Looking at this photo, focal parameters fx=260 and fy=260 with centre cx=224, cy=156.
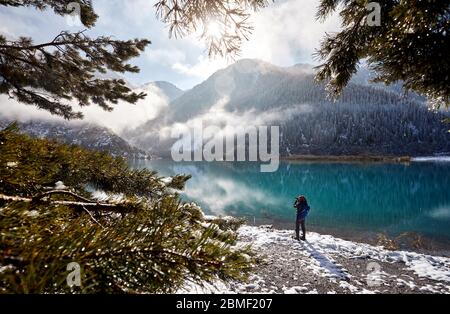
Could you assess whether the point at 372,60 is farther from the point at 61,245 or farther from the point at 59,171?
the point at 61,245

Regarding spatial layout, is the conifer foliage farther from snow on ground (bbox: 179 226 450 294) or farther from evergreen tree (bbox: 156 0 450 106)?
snow on ground (bbox: 179 226 450 294)

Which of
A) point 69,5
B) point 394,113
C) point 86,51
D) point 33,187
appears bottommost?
point 33,187

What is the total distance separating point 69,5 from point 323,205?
36465 mm

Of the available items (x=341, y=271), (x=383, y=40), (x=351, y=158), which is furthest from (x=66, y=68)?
(x=351, y=158)

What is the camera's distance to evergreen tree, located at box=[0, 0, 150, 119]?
Answer: 5.17 meters

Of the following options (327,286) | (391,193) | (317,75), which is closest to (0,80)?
(317,75)

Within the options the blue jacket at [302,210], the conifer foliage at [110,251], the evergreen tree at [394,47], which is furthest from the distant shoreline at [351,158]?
the conifer foliage at [110,251]

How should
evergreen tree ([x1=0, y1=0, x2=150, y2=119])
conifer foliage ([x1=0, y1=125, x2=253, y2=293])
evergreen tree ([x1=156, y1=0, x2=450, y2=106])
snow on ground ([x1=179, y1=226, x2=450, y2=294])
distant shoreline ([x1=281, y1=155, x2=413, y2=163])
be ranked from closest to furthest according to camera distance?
conifer foliage ([x1=0, y1=125, x2=253, y2=293]), evergreen tree ([x1=156, y1=0, x2=450, y2=106]), evergreen tree ([x1=0, y1=0, x2=150, y2=119]), snow on ground ([x1=179, y1=226, x2=450, y2=294]), distant shoreline ([x1=281, y1=155, x2=413, y2=163])

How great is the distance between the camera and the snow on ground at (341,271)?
9445 mm

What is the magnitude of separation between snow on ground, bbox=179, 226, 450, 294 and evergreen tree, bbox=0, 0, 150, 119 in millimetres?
6252

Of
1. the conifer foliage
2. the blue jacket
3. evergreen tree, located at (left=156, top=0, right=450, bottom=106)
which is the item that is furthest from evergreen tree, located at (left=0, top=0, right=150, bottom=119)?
the blue jacket

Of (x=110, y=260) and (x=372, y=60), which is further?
(x=372, y=60)

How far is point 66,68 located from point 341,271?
12.1 m

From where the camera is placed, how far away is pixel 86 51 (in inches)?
233
